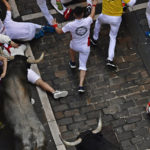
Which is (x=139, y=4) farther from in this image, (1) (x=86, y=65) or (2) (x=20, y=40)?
(2) (x=20, y=40)

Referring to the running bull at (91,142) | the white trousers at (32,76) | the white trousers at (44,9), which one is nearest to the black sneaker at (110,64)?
the white trousers at (32,76)

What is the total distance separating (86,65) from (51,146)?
2.70 metres

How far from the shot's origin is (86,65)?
10406mm

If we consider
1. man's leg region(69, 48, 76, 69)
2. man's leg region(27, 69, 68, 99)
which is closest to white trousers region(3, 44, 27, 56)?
man's leg region(27, 69, 68, 99)

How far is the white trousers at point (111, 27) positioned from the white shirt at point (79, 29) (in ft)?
3.66

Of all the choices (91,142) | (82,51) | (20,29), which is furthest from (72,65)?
(91,142)

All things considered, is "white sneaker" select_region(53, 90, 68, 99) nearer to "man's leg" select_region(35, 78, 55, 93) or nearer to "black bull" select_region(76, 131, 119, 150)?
"man's leg" select_region(35, 78, 55, 93)

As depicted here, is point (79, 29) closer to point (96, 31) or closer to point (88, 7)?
point (96, 31)

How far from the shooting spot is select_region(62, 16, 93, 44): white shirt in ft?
28.4

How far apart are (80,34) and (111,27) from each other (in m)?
1.49

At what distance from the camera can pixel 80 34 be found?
892 centimetres

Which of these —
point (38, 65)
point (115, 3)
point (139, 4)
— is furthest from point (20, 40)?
point (139, 4)

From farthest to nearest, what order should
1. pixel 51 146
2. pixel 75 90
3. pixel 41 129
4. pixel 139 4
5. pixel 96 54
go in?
pixel 139 4 → pixel 96 54 → pixel 75 90 → pixel 51 146 → pixel 41 129

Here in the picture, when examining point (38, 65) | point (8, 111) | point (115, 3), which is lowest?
point (38, 65)
